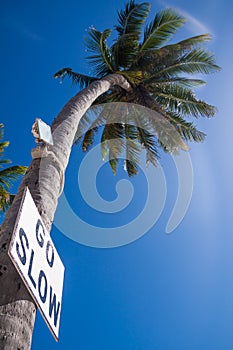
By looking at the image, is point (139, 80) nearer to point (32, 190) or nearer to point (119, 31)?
point (119, 31)

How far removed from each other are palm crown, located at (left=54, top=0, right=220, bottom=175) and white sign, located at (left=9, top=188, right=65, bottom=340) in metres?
6.96

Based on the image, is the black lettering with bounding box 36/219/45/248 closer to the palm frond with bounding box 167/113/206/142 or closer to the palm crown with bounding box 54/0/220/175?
the palm crown with bounding box 54/0/220/175

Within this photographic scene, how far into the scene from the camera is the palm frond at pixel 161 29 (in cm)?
1012

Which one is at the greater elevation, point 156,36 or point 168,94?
point 156,36

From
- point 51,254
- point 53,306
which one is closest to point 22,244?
point 51,254

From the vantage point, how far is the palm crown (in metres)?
9.82

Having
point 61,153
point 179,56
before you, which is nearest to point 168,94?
point 179,56

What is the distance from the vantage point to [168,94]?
424 inches

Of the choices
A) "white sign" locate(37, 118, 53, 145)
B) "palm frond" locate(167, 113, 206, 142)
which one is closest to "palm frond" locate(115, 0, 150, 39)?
"palm frond" locate(167, 113, 206, 142)

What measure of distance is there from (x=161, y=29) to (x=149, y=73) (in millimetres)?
1253

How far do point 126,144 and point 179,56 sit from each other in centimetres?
313

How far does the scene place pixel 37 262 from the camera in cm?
247

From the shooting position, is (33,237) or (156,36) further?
(156,36)

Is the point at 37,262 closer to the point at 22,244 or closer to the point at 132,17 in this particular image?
the point at 22,244
